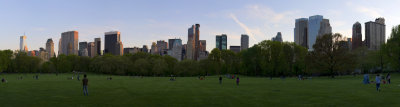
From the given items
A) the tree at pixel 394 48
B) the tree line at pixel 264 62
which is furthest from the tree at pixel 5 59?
the tree at pixel 394 48

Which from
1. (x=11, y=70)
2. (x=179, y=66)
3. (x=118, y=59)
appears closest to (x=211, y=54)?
→ (x=179, y=66)

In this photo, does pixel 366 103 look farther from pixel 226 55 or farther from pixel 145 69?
pixel 145 69

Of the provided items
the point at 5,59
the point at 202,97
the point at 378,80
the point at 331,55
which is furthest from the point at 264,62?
the point at 5,59

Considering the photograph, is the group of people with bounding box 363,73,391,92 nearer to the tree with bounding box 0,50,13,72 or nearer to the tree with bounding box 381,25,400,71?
the tree with bounding box 381,25,400,71

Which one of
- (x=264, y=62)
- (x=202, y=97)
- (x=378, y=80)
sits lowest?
(x=202, y=97)

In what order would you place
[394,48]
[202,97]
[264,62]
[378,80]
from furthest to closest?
[264,62] < [394,48] < [378,80] < [202,97]

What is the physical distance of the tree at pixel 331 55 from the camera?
63.9m

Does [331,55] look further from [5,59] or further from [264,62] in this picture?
[5,59]

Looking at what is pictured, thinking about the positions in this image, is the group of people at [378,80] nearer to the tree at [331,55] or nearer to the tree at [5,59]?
the tree at [331,55]

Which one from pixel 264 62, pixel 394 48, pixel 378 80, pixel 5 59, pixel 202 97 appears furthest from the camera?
pixel 5 59

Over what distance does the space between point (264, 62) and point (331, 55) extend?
105 feet

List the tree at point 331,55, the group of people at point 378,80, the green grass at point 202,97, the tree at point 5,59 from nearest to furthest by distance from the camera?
the green grass at point 202,97 → the group of people at point 378,80 → the tree at point 331,55 → the tree at point 5,59

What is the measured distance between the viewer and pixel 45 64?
138 m

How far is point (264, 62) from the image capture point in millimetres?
95562
